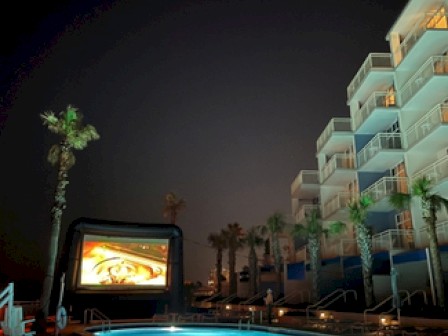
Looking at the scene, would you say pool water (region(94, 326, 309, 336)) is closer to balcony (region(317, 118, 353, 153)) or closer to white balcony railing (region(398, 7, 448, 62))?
white balcony railing (region(398, 7, 448, 62))

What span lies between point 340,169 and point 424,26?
1178cm

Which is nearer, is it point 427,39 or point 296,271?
point 427,39

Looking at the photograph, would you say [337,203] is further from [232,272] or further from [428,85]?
[232,272]

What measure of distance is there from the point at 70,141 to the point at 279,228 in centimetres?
2088

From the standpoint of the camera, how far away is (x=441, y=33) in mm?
→ 23578

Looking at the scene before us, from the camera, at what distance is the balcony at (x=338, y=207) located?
1309 inches

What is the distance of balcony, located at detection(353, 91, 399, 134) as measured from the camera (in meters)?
28.4

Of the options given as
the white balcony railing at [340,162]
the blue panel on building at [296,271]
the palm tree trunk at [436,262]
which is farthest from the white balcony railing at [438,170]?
the blue panel on building at [296,271]

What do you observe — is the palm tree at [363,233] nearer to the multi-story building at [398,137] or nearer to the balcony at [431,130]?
the multi-story building at [398,137]

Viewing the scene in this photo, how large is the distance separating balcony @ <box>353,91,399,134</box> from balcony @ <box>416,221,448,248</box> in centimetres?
782

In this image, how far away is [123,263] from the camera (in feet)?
89.5

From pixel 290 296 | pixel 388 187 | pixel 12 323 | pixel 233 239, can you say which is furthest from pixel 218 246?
pixel 12 323

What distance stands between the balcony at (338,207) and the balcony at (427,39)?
420 inches

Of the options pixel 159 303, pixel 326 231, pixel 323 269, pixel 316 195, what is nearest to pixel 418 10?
pixel 326 231
